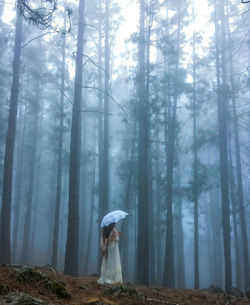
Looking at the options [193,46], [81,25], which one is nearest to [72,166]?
[81,25]

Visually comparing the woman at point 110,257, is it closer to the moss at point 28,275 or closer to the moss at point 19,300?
the moss at point 28,275

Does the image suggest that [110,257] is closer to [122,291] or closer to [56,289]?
[122,291]

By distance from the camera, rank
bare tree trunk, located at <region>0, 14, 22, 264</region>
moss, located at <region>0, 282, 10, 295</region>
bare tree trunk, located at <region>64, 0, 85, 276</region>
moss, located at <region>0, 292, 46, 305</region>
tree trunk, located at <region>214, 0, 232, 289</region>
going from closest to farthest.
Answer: moss, located at <region>0, 292, 46, 305</region> < moss, located at <region>0, 282, 10, 295</region> < bare tree trunk, located at <region>64, 0, 85, 276</region> < bare tree trunk, located at <region>0, 14, 22, 264</region> < tree trunk, located at <region>214, 0, 232, 289</region>

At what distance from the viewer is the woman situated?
311 inches

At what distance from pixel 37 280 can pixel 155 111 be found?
12.0 m

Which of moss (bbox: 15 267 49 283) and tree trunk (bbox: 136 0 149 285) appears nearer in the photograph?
moss (bbox: 15 267 49 283)

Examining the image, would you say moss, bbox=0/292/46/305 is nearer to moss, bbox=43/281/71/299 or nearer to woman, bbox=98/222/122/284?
moss, bbox=43/281/71/299

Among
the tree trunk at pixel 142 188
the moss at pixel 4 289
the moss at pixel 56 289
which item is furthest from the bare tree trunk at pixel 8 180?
A: the moss at pixel 4 289

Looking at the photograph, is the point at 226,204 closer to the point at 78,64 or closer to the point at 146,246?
the point at 146,246

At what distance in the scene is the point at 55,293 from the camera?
4035 millimetres

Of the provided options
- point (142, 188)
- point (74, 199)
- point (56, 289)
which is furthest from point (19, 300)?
point (142, 188)

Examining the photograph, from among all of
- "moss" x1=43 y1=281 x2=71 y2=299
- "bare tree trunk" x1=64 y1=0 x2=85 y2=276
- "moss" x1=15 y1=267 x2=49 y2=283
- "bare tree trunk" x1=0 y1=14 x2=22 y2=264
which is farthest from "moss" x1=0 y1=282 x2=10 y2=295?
"bare tree trunk" x1=0 y1=14 x2=22 y2=264

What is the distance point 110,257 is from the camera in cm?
807

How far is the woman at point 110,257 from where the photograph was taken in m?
7.89
